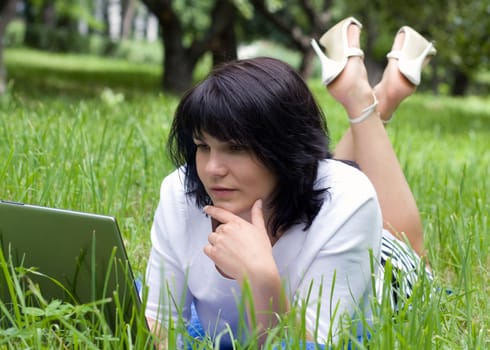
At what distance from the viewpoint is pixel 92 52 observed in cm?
2912

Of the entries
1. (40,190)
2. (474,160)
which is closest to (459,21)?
(474,160)

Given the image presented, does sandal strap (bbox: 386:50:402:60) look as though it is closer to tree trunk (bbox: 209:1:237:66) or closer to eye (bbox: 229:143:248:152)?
eye (bbox: 229:143:248:152)

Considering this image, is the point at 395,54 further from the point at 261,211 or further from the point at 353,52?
the point at 261,211

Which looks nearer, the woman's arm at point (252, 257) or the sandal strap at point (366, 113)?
the woman's arm at point (252, 257)

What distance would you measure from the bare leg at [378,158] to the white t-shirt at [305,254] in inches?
35.4

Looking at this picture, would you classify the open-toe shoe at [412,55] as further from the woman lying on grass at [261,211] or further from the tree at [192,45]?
the tree at [192,45]

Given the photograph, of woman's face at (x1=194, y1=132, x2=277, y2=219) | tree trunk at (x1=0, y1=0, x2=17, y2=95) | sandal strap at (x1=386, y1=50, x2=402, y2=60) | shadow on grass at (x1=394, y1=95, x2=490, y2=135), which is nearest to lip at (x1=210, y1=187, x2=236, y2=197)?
woman's face at (x1=194, y1=132, x2=277, y2=219)

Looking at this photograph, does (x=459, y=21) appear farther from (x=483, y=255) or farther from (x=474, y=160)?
(x=483, y=255)

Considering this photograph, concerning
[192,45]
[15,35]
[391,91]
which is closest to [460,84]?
[192,45]

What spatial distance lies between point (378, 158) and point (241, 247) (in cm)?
127

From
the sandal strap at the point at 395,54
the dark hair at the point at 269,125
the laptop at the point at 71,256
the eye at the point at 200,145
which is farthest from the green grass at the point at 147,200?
the sandal strap at the point at 395,54

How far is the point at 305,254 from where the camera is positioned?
2.01 meters

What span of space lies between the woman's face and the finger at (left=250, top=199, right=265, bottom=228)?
0.12 feet

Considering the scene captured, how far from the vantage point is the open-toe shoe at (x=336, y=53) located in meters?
3.08
